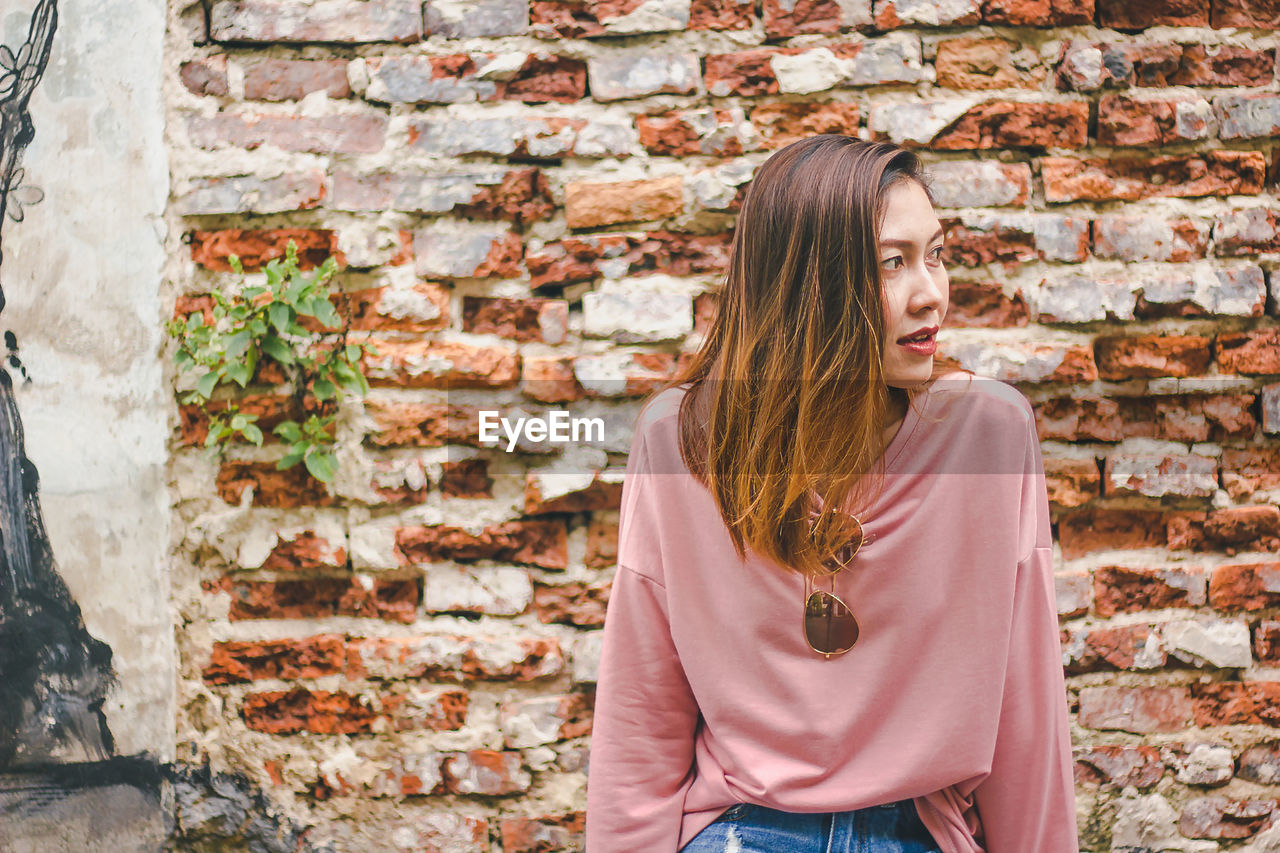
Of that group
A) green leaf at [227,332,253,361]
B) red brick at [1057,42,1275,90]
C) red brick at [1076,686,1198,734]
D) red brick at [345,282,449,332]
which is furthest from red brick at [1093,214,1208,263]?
green leaf at [227,332,253,361]

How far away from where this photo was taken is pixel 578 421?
61.3 inches

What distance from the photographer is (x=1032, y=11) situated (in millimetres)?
1536

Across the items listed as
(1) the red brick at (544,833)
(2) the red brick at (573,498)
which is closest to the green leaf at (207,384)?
(2) the red brick at (573,498)

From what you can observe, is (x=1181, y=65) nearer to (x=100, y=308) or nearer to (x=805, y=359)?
(x=805, y=359)

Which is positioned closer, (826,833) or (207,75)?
(826,833)

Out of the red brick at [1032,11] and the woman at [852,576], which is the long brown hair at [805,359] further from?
the red brick at [1032,11]

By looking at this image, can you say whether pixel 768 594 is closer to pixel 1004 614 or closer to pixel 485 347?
pixel 1004 614

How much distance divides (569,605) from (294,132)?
3.22 feet

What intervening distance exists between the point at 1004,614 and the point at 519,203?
104 cm

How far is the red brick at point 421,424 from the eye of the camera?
1545mm

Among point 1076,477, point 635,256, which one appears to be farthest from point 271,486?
point 1076,477

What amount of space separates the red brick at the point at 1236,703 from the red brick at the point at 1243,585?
14cm

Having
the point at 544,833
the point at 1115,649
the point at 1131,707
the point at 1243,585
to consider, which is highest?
the point at 1243,585

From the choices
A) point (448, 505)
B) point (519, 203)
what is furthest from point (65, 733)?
point (519, 203)
